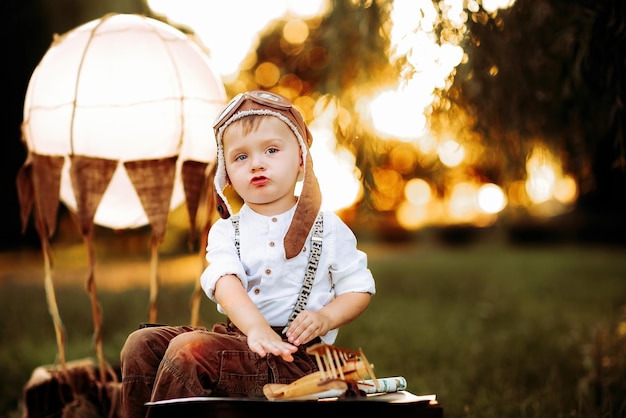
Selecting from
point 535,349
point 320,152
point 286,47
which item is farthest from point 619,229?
point 320,152

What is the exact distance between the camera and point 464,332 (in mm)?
5934

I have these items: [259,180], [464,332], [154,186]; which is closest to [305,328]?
[259,180]

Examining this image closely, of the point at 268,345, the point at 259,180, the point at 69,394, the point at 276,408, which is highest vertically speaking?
A: the point at 259,180

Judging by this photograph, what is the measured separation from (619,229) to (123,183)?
18584 millimetres

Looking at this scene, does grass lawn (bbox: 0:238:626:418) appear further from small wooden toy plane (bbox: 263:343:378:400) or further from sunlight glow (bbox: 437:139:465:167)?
small wooden toy plane (bbox: 263:343:378:400)

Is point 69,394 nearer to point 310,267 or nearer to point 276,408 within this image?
point 310,267

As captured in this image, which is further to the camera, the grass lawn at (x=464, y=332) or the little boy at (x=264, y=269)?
the grass lawn at (x=464, y=332)

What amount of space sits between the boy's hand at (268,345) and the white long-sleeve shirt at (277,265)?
234mm

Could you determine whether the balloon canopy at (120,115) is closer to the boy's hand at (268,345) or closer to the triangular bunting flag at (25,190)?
the triangular bunting flag at (25,190)

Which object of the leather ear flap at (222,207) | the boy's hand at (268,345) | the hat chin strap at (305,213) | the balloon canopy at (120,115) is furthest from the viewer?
the balloon canopy at (120,115)

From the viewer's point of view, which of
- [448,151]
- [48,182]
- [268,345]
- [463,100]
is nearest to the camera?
[268,345]

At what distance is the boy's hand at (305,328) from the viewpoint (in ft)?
6.60

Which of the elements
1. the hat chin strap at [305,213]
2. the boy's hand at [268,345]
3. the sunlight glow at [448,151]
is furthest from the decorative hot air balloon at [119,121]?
the sunlight glow at [448,151]

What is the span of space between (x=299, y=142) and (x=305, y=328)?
24.5 inches
